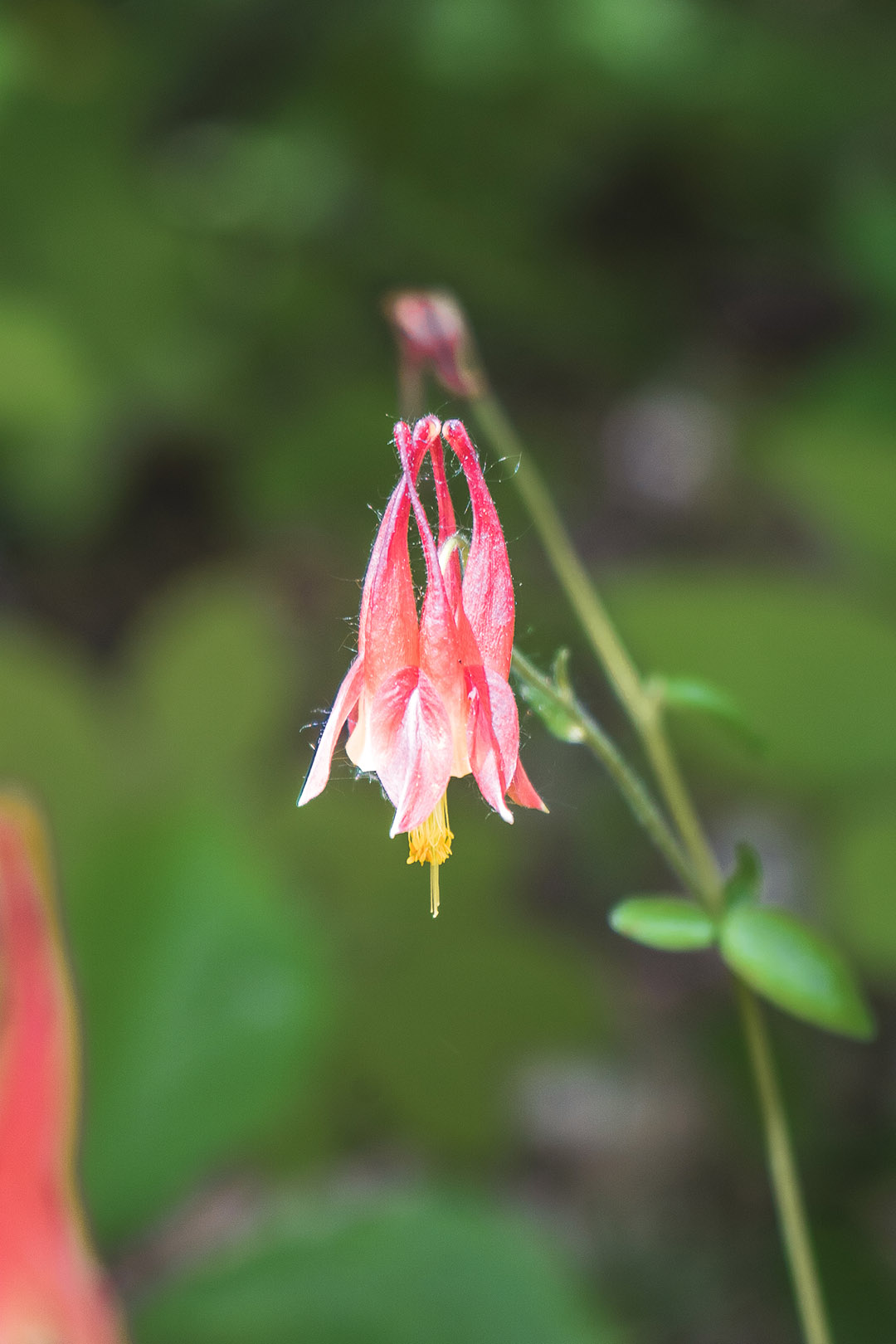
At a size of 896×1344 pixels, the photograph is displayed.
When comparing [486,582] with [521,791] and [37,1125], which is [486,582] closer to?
[521,791]

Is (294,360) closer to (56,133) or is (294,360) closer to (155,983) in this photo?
(56,133)

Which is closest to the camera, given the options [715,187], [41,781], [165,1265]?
[41,781]

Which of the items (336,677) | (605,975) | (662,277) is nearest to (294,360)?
(336,677)

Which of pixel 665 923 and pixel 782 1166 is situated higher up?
pixel 665 923

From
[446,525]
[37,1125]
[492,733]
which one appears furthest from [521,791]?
[37,1125]

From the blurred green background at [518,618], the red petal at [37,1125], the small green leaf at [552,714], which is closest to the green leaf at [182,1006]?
the blurred green background at [518,618]

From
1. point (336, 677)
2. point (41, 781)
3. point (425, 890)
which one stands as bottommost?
point (425, 890)

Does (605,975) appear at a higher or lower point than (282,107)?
lower
